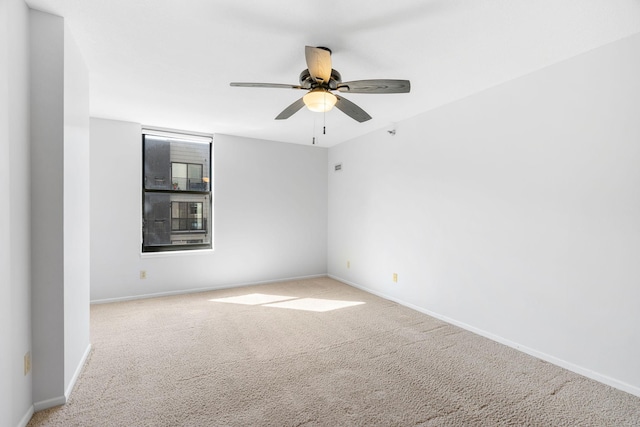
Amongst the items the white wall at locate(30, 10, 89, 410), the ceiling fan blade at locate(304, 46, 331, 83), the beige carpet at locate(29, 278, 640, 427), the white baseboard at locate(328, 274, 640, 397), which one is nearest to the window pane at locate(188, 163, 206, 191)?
the beige carpet at locate(29, 278, 640, 427)

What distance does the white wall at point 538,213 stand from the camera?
2102mm

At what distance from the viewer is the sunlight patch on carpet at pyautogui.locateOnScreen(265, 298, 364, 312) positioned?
377 cm

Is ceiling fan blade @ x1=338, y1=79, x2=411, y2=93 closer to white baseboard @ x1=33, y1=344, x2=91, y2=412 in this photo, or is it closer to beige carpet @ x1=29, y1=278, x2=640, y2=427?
beige carpet @ x1=29, y1=278, x2=640, y2=427

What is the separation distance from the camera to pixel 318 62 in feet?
6.21

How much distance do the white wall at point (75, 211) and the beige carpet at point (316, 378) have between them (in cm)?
26

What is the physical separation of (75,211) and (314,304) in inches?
107

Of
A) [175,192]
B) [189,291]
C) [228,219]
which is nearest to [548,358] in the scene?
[228,219]

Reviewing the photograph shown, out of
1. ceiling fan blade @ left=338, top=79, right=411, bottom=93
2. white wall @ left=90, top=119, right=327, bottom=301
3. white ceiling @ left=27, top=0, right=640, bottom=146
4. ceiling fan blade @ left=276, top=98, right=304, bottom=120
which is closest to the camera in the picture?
white ceiling @ left=27, top=0, right=640, bottom=146

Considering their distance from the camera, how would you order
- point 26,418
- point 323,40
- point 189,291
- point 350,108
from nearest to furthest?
point 26,418 < point 323,40 < point 350,108 < point 189,291

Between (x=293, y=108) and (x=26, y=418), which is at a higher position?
(x=293, y=108)

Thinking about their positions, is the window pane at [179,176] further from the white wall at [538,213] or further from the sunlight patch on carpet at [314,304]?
the white wall at [538,213]

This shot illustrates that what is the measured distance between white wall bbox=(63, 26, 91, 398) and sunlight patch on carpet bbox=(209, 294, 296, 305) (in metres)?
1.73

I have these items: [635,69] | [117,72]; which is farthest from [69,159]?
[635,69]

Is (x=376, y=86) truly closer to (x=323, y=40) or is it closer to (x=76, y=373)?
(x=323, y=40)
